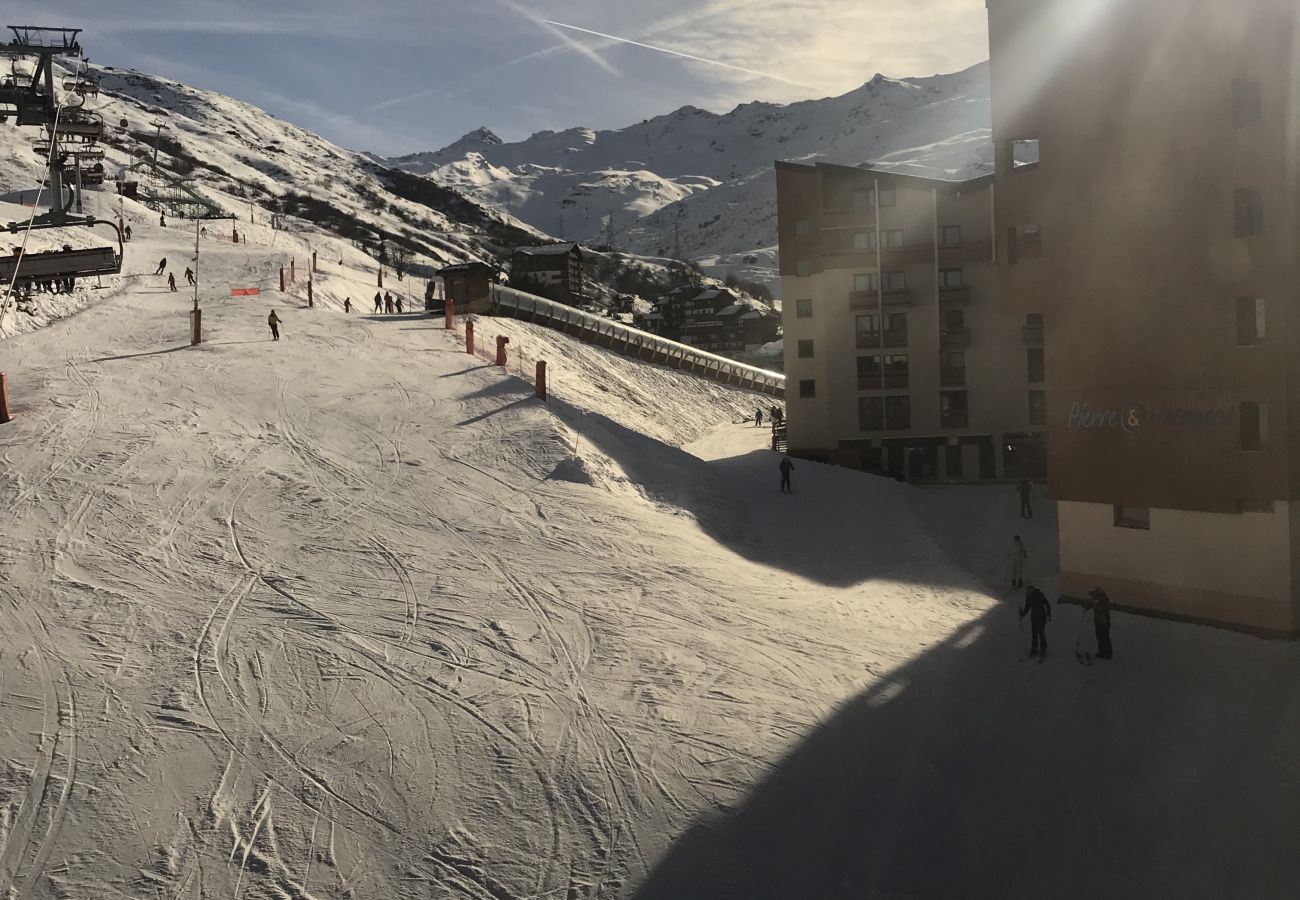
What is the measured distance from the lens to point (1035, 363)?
40.1 metres

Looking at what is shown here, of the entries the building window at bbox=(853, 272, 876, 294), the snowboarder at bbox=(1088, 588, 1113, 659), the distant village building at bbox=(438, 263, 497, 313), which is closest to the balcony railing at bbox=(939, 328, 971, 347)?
the building window at bbox=(853, 272, 876, 294)

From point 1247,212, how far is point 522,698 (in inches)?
701

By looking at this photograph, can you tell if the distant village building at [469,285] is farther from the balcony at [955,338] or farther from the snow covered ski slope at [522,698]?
the snow covered ski slope at [522,698]

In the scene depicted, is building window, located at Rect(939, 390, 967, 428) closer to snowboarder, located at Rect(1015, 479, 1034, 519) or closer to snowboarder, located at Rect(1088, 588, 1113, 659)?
snowboarder, located at Rect(1015, 479, 1034, 519)

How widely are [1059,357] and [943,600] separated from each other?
6.58 m

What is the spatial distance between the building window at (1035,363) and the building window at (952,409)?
3030 millimetres

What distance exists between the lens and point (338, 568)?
1664cm

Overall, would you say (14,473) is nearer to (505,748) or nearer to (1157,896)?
(505,748)

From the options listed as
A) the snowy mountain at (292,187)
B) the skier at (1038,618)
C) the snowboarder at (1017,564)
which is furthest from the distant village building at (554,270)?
the skier at (1038,618)

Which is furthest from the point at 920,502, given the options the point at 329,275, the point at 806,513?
the point at 329,275

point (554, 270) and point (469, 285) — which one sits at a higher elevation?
point (554, 270)

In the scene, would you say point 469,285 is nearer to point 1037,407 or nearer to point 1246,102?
point 1037,407

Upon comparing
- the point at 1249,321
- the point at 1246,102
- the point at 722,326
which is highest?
the point at 722,326

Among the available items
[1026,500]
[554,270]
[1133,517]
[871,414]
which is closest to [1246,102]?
[1133,517]
